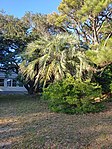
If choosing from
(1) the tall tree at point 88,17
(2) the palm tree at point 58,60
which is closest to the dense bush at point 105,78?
(1) the tall tree at point 88,17

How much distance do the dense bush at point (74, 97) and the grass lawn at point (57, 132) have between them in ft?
1.94

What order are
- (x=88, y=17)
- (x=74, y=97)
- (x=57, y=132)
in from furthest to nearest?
(x=88, y=17)
(x=74, y=97)
(x=57, y=132)

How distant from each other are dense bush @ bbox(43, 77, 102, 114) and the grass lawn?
59 centimetres

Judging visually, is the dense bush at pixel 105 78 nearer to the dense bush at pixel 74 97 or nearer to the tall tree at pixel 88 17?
the tall tree at pixel 88 17

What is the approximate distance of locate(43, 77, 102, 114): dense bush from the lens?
855cm

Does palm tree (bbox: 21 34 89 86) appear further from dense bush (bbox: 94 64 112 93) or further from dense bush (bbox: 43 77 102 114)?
dense bush (bbox: 94 64 112 93)

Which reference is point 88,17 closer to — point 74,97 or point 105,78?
point 105,78

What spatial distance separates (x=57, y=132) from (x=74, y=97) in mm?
2980

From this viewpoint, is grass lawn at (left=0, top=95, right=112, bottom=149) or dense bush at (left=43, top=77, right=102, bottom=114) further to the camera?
dense bush at (left=43, top=77, right=102, bottom=114)

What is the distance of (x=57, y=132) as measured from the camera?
5766 millimetres

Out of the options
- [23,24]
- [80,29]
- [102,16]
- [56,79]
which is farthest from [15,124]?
[23,24]

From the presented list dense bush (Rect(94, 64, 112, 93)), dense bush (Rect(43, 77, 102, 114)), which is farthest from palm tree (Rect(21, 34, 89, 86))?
dense bush (Rect(94, 64, 112, 93))

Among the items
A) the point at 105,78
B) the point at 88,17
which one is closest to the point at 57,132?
the point at 105,78

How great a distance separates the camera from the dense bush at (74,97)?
8555 millimetres
